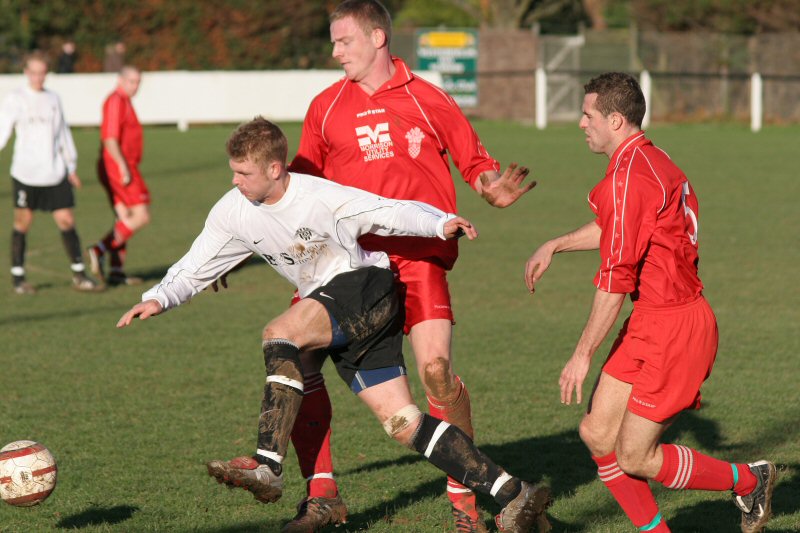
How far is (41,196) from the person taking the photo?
11.8m

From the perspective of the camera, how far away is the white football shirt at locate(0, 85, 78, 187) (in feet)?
38.4

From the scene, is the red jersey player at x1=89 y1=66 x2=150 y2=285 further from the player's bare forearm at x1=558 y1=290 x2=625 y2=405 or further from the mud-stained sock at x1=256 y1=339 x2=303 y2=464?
the player's bare forearm at x1=558 y1=290 x2=625 y2=405

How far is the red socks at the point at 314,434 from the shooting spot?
5.29 metres

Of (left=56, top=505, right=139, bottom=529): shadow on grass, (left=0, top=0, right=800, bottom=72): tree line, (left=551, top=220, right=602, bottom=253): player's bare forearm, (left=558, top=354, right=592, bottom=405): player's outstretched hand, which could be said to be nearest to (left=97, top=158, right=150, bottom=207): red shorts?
(left=56, top=505, right=139, bottom=529): shadow on grass

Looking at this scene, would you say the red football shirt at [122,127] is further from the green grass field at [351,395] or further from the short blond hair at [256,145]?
the short blond hair at [256,145]

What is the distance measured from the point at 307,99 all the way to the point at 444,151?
97.3 ft

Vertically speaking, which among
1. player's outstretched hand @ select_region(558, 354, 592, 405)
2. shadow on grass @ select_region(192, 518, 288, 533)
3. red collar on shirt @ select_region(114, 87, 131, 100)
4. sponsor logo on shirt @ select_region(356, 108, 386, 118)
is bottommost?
shadow on grass @ select_region(192, 518, 288, 533)

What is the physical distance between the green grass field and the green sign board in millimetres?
21709

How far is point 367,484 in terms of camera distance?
5867 millimetres

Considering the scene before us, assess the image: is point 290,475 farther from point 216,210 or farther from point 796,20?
point 796,20

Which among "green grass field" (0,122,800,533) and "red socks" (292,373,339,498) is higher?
"red socks" (292,373,339,498)

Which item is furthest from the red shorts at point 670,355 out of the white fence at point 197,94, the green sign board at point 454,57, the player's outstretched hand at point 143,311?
the green sign board at point 454,57

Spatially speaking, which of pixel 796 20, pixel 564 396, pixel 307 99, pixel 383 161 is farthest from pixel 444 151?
pixel 796 20

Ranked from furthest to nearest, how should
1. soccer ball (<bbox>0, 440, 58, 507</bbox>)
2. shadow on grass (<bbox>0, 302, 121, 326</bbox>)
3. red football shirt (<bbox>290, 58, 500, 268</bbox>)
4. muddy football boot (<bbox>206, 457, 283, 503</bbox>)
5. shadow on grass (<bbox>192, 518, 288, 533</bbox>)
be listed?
shadow on grass (<bbox>0, 302, 121, 326</bbox>)
red football shirt (<bbox>290, 58, 500, 268</bbox>)
shadow on grass (<bbox>192, 518, 288, 533</bbox>)
soccer ball (<bbox>0, 440, 58, 507</bbox>)
muddy football boot (<bbox>206, 457, 283, 503</bbox>)
